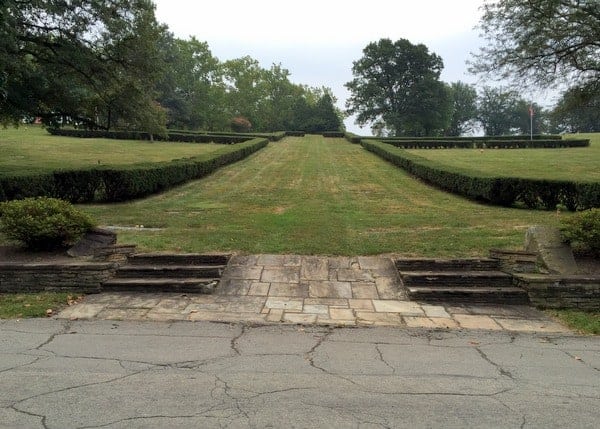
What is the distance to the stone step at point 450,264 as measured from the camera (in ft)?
24.3

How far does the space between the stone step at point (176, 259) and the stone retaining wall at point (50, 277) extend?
0.74 meters

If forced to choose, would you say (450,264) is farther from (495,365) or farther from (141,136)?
(141,136)

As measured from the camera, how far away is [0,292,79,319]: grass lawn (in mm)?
5848

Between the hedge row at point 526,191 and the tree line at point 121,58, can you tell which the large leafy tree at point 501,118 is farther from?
the hedge row at point 526,191

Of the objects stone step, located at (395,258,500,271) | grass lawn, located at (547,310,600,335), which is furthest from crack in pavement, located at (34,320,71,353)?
grass lawn, located at (547,310,600,335)

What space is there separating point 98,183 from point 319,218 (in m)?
6.86

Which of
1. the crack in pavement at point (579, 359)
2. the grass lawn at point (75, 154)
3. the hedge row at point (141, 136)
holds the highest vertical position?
the hedge row at point (141, 136)

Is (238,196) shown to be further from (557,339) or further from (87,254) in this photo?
(557,339)

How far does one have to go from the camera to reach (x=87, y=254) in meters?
7.53

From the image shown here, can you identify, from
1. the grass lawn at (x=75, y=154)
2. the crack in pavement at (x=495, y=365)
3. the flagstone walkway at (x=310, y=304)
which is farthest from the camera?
the grass lawn at (x=75, y=154)

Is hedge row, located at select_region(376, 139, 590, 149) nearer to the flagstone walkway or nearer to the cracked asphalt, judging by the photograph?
the flagstone walkway

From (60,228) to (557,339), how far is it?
6846 millimetres

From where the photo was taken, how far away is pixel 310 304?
6.41 metres

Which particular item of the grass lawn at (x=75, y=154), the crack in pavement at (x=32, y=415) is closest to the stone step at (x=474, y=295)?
the crack in pavement at (x=32, y=415)
